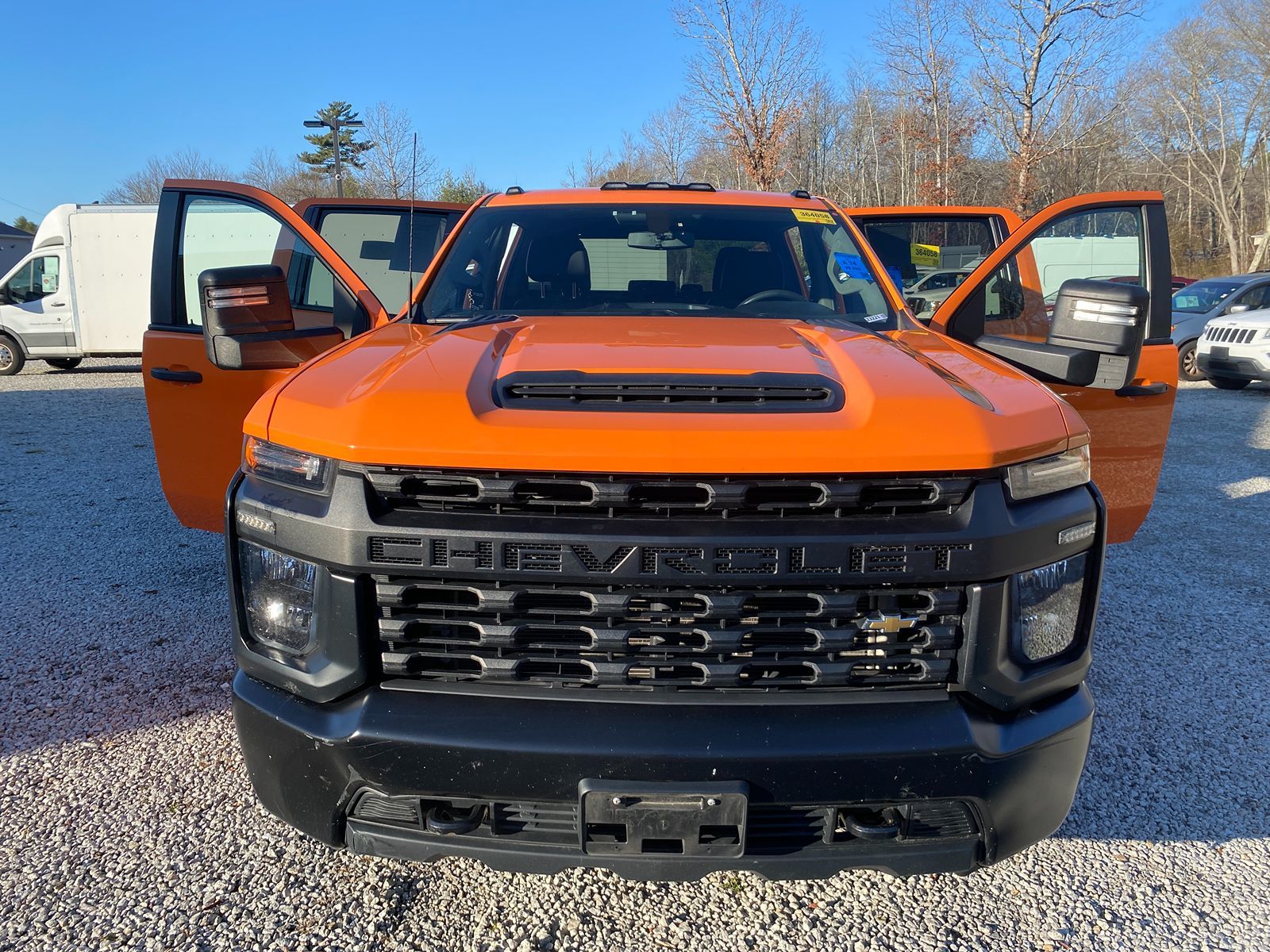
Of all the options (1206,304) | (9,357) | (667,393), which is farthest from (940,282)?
(9,357)

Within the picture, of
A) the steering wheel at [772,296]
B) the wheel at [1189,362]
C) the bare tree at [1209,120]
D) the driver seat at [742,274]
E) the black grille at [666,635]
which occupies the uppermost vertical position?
the bare tree at [1209,120]

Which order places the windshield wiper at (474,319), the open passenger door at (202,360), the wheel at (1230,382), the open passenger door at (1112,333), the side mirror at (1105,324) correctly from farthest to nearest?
the wheel at (1230,382) < the open passenger door at (202,360) < the windshield wiper at (474,319) < the open passenger door at (1112,333) < the side mirror at (1105,324)

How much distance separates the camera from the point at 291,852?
2.74 m

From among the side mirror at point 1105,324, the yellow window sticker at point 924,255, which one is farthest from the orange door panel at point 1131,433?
the yellow window sticker at point 924,255

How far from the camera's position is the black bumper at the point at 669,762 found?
1.95 meters

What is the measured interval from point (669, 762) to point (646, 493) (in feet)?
1.88

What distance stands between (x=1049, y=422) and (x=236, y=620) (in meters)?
2.02

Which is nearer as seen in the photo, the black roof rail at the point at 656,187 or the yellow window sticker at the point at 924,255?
the black roof rail at the point at 656,187

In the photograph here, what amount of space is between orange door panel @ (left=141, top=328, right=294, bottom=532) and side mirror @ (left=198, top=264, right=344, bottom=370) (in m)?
0.49

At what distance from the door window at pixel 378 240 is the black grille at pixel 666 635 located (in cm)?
302

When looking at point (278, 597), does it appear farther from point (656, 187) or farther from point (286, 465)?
point (656, 187)

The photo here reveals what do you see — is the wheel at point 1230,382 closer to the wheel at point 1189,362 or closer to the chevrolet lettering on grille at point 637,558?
the wheel at point 1189,362

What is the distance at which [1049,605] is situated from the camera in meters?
2.15

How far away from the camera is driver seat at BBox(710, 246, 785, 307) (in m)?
3.38
